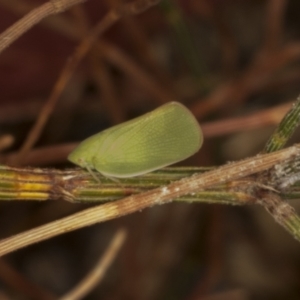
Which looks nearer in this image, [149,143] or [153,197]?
[153,197]

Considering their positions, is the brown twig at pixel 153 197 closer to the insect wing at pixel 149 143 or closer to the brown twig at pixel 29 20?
the insect wing at pixel 149 143

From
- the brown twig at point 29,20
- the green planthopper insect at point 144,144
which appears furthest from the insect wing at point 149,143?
the brown twig at point 29,20

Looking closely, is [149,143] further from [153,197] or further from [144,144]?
[153,197]

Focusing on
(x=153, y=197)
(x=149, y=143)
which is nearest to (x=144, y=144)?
(x=149, y=143)

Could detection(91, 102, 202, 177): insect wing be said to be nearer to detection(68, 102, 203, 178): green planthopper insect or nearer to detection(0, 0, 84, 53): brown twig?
detection(68, 102, 203, 178): green planthopper insect

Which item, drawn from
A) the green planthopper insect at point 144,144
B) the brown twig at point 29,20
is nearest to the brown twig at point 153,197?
the green planthopper insect at point 144,144

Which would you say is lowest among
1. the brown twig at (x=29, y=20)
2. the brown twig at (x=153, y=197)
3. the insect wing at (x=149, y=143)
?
the brown twig at (x=153, y=197)

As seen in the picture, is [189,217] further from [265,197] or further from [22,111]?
[265,197]

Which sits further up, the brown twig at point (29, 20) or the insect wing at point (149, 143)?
the brown twig at point (29, 20)

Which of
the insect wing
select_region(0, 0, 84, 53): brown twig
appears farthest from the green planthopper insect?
select_region(0, 0, 84, 53): brown twig
